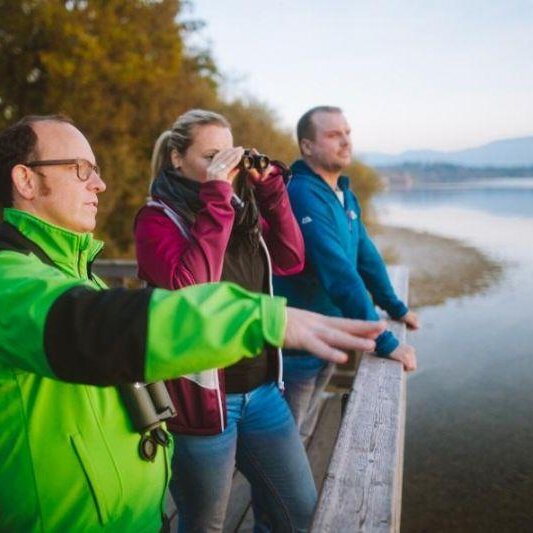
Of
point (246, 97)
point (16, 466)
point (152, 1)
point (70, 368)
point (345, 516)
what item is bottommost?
point (345, 516)

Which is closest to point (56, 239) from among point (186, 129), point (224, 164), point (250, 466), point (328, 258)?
point (224, 164)

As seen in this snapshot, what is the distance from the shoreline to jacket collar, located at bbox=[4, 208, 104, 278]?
14.4 metres

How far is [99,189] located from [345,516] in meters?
1.13

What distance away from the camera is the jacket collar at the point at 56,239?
46.5 inches

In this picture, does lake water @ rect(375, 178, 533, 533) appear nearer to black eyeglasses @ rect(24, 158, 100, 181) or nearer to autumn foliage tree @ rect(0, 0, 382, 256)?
black eyeglasses @ rect(24, 158, 100, 181)

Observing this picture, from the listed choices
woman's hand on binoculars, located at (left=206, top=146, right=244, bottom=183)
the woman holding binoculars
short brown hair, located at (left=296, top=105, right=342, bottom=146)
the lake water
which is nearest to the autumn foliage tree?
the lake water

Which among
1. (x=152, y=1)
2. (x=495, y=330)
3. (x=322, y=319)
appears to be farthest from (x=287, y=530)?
(x=152, y=1)

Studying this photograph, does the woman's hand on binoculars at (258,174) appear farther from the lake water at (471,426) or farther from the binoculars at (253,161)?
the lake water at (471,426)

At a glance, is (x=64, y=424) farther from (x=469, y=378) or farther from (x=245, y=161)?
(x=469, y=378)

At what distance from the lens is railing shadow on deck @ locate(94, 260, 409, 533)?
1138mm

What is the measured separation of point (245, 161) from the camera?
1944 millimetres

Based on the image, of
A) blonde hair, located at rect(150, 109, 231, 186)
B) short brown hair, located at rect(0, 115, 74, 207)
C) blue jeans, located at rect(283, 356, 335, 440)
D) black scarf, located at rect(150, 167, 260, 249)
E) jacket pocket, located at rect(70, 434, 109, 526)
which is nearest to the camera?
jacket pocket, located at rect(70, 434, 109, 526)

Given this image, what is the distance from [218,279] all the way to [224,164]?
429 millimetres

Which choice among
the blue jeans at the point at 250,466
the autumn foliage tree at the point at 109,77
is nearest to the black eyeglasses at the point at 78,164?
the blue jeans at the point at 250,466
